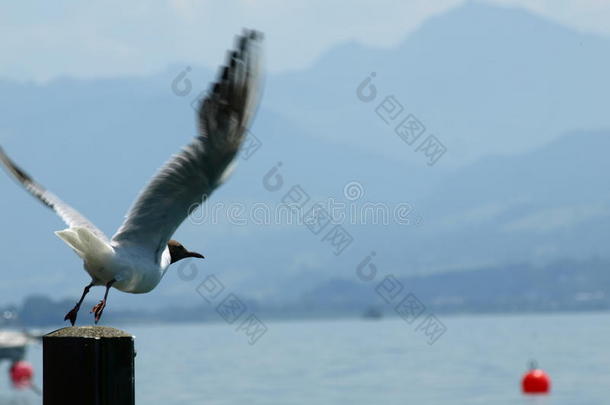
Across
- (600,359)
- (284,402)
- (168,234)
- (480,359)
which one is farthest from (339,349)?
(168,234)

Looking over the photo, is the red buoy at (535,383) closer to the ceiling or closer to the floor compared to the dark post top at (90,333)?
closer to the ceiling

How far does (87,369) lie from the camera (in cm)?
614

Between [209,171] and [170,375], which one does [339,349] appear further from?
[209,171]

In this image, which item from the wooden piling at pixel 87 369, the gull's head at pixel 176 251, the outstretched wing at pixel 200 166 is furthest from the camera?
the gull's head at pixel 176 251

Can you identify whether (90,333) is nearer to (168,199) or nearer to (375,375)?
(168,199)

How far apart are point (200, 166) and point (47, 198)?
1664 mm

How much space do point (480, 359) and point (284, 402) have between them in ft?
98.8

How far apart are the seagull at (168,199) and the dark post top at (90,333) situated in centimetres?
176

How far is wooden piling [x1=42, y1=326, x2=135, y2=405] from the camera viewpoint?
6.12 m

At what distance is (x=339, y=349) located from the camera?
311ft

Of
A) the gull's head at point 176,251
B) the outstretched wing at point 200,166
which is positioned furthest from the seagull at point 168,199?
the gull's head at point 176,251

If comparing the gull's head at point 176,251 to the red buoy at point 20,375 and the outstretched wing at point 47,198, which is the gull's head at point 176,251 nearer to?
the outstretched wing at point 47,198

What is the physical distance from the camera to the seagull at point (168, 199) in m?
8.16

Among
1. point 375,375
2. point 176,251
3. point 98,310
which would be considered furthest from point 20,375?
point 98,310
